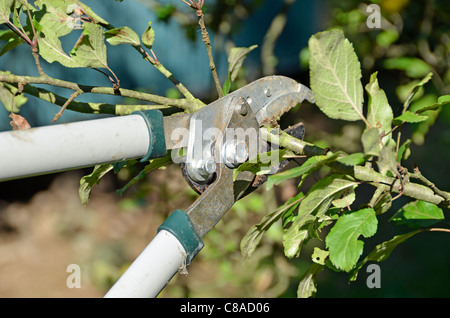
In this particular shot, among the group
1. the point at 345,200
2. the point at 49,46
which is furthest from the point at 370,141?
the point at 49,46

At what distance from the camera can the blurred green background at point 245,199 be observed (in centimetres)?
183

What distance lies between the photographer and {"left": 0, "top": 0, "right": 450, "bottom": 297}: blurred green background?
183cm

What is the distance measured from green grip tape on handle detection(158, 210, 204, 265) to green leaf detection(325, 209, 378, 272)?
201mm

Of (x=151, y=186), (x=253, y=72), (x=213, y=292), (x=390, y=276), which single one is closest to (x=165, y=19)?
(x=151, y=186)

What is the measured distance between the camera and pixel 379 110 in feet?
2.55

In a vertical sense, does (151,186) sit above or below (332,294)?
above

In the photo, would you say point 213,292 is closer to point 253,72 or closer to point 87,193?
point 253,72

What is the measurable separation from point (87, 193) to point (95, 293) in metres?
1.80

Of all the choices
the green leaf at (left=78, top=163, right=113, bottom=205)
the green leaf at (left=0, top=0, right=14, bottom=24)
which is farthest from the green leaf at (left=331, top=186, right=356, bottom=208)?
the green leaf at (left=0, top=0, right=14, bottom=24)

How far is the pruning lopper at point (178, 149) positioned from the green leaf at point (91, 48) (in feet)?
0.60

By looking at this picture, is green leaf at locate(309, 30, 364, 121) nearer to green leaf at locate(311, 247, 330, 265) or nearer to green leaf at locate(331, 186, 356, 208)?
green leaf at locate(331, 186, 356, 208)

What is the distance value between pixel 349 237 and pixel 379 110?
→ 0.20 meters

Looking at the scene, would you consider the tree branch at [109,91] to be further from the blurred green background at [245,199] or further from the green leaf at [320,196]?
the blurred green background at [245,199]

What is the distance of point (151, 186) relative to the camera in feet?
6.23
